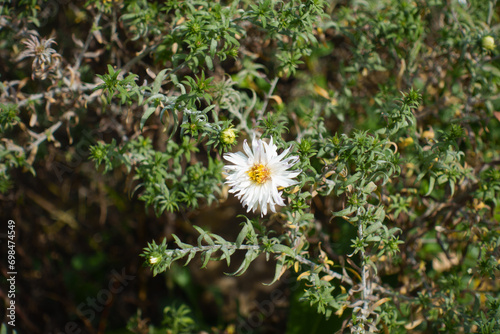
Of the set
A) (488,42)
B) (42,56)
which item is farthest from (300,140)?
(42,56)

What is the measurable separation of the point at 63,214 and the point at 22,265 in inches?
19.7

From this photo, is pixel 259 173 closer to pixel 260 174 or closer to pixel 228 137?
pixel 260 174

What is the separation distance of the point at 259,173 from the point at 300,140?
0.49 metres

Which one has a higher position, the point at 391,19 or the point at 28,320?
the point at 391,19

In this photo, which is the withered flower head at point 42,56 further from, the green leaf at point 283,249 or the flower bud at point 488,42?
the flower bud at point 488,42

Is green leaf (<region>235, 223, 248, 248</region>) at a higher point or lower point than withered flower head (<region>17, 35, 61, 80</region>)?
lower

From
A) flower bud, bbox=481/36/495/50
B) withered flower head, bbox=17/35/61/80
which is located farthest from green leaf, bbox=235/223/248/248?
flower bud, bbox=481/36/495/50

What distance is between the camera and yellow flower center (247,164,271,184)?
1.68m

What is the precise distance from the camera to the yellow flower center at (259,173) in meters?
1.68

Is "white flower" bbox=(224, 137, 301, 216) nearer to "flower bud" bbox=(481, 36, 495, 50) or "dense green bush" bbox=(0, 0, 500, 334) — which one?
"dense green bush" bbox=(0, 0, 500, 334)

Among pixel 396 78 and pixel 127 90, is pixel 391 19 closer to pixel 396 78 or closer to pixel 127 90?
pixel 396 78

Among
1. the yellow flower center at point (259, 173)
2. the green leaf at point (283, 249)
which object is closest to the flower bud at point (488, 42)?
the yellow flower center at point (259, 173)

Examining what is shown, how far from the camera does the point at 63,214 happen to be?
3385mm

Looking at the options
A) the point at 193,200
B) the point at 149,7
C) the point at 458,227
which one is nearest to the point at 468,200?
the point at 458,227
